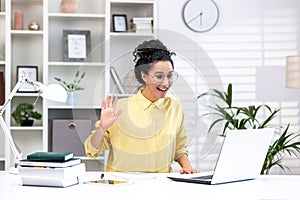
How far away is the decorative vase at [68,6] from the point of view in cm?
508

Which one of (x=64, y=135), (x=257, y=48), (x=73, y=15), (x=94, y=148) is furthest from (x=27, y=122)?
(x=94, y=148)

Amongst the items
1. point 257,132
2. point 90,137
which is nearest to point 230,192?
point 257,132

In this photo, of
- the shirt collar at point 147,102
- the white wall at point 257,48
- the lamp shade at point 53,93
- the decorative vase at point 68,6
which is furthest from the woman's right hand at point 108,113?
the white wall at point 257,48

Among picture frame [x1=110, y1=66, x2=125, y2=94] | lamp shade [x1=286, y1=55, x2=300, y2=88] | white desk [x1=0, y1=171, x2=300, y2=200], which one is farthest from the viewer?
lamp shade [x1=286, y1=55, x2=300, y2=88]

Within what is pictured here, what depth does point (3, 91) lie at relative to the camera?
5004 millimetres

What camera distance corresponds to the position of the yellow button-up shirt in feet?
8.57

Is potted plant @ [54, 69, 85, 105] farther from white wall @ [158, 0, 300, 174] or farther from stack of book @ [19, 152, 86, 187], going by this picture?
stack of book @ [19, 152, 86, 187]

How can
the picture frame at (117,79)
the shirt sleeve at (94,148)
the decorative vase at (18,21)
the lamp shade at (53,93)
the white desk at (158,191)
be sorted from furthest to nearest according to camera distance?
1. the decorative vase at (18,21)
2. the picture frame at (117,79)
3. the shirt sleeve at (94,148)
4. the lamp shade at (53,93)
5. the white desk at (158,191)

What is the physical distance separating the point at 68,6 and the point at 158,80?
2.68 metres

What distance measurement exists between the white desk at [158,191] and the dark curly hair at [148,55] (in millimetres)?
503

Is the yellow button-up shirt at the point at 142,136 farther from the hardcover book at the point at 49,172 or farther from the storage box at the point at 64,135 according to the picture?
the storage box at the point at 64,135

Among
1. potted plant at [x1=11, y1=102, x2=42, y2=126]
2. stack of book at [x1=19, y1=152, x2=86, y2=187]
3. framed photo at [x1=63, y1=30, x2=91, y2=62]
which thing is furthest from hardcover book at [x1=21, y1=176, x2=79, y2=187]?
framed photo at [x1=63, y1=30, x2=91, y2=62]

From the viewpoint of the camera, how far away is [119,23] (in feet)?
17.0

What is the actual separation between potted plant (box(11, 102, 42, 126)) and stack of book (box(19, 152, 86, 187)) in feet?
9.04
